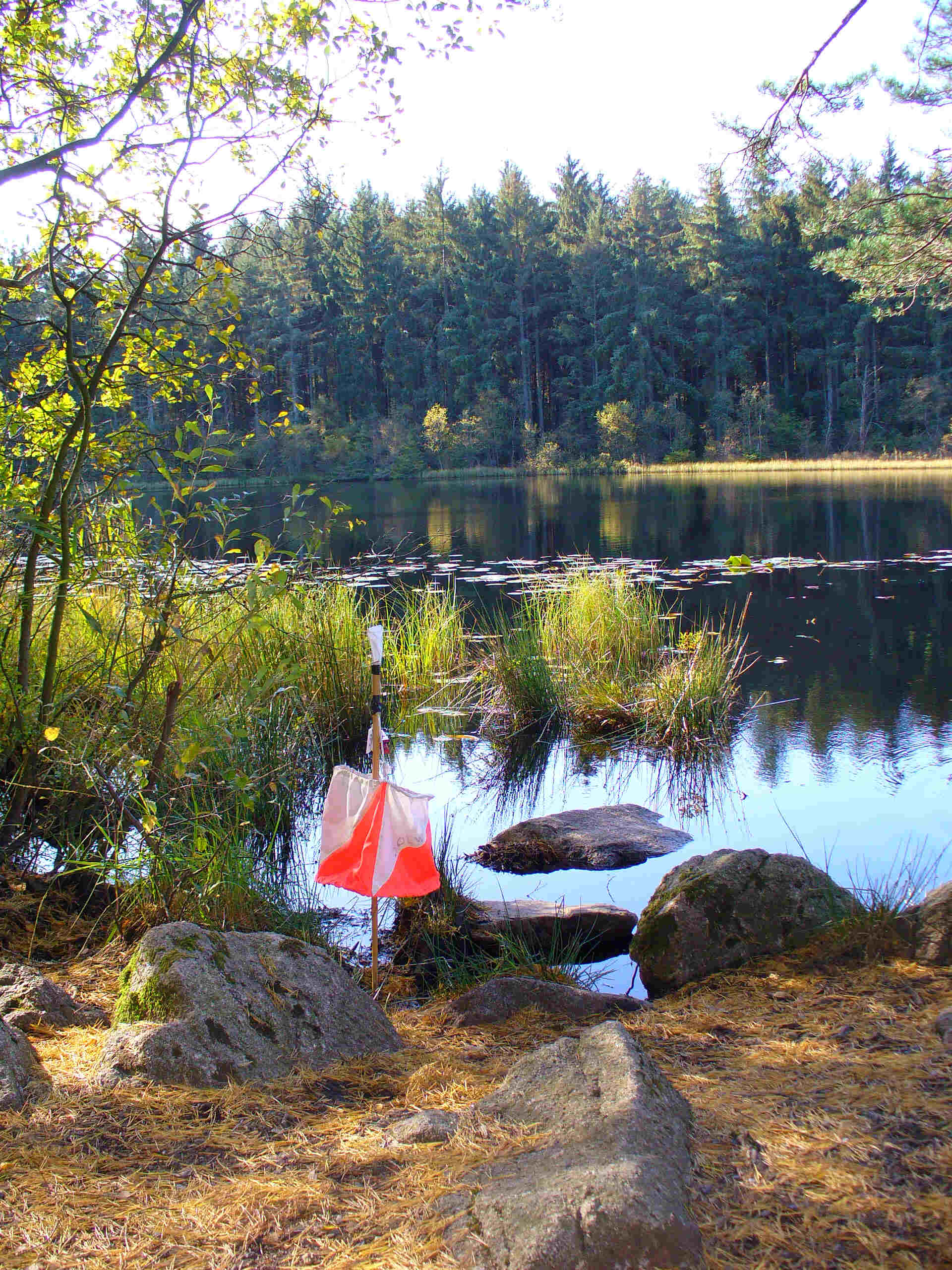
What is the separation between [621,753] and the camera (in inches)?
279

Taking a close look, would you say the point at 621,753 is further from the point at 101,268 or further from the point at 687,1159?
the point at 687,1159

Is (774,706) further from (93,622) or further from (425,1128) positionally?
(425,1128)

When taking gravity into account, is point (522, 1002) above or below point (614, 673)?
below

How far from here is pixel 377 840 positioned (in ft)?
10.9

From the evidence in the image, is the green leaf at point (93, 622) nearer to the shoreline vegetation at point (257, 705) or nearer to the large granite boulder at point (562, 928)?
the shoreline vegetation at point (257, 705)

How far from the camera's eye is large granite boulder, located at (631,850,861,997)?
3381 millimetres

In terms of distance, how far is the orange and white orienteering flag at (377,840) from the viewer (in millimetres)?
3303

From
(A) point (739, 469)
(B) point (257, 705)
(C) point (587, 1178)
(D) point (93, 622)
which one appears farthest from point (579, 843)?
(A) point (739, 469)

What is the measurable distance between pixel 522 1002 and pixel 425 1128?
4.12 feet

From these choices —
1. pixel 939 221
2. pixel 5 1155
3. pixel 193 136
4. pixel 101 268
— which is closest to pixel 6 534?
pixel 101 268

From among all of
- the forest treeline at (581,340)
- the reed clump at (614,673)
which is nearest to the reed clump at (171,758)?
the reed clump at (614,673)

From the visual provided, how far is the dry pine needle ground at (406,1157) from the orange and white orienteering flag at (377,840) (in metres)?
0.76

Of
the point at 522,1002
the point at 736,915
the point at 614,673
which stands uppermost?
the point at 614,673

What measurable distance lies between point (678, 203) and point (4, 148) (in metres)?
57.0
